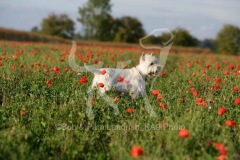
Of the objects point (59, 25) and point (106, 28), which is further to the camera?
point (59, 25)

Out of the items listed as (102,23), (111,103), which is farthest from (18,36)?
(111,103)

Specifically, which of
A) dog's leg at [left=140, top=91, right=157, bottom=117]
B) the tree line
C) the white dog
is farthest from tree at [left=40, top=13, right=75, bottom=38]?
dog's leg at [left=140, top=91, right=157, bottom=117]

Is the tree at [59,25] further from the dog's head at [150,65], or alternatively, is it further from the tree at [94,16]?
the dog's head at [150,65]

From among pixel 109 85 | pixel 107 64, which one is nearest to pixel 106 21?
pixel 107 64

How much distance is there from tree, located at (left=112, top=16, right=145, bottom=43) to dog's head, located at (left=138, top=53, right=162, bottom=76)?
65.6 m

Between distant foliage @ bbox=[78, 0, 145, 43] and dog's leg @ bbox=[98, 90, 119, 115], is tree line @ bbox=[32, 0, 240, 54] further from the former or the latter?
dog's leg @ bbox=[98, 90, 119, 115]

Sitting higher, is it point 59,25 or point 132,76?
point 59,25

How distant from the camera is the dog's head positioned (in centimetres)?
802

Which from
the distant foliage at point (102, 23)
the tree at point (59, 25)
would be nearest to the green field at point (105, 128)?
the distant foliage at point (102, 23)

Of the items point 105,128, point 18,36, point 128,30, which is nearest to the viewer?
point 105,128

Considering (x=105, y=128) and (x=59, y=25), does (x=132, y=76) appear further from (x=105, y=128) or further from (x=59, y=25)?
(x=59, y=25)

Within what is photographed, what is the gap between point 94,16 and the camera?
257 feet

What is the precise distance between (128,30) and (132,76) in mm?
68929

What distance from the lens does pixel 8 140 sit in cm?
521
